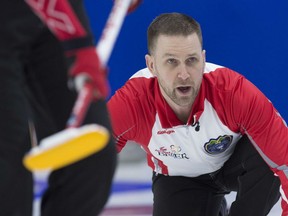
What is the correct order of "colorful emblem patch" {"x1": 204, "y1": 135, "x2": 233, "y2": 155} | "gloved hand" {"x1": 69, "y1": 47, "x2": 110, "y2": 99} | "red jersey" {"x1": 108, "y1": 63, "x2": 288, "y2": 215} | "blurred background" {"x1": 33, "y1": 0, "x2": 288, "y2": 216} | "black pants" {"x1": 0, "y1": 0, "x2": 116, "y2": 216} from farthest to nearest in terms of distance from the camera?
"blurred background" {"x1": 33, "y1": 0, "x2": 288, "y2": 216}
"colorful emblem patch" {"x1": 204, "y1": 135, "x2": 233, "y2": 155}
"red jersey" {"x1": 108, "y1": 63, "x2": 288, "y2": 215}
"black pants" {"x1": 0, "y1": 0, "x2": 116, "y2": 216}
"gloved hand" {"x1": 69, "y1": 47, "x2": 110, "y2": 99}

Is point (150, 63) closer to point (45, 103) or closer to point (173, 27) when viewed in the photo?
point (173, 27)

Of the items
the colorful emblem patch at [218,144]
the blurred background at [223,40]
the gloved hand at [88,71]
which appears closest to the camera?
the gloved hand at [88,71]

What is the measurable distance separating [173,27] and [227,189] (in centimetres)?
56

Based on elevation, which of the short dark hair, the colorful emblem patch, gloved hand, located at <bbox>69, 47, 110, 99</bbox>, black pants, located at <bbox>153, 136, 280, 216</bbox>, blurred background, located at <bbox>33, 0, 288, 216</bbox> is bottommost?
black pants, located at <bbox>153, 136, 280, 216</bbox>

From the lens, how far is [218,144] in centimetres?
240

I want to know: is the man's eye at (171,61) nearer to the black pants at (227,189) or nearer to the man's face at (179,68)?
the man's face at (179,68)

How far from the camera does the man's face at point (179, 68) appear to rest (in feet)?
7.48

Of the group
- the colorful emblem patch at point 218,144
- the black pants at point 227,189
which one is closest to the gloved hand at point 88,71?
the colorful emblem patch at point 218,144

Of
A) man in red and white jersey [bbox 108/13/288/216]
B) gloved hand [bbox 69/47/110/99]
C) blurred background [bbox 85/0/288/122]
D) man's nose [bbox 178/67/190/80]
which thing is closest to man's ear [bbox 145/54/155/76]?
man in red and white jersey [bbox 108/13/288/216]

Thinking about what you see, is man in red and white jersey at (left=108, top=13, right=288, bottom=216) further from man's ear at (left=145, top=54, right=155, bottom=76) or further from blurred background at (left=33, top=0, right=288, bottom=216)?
blurred background at (left=33, top=0, right=288, bottom=216)

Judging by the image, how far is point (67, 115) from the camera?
154 cm

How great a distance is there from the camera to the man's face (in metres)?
2.28

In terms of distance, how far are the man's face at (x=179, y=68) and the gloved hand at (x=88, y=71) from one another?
833 mm

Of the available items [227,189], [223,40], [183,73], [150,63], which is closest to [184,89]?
[183,73]
